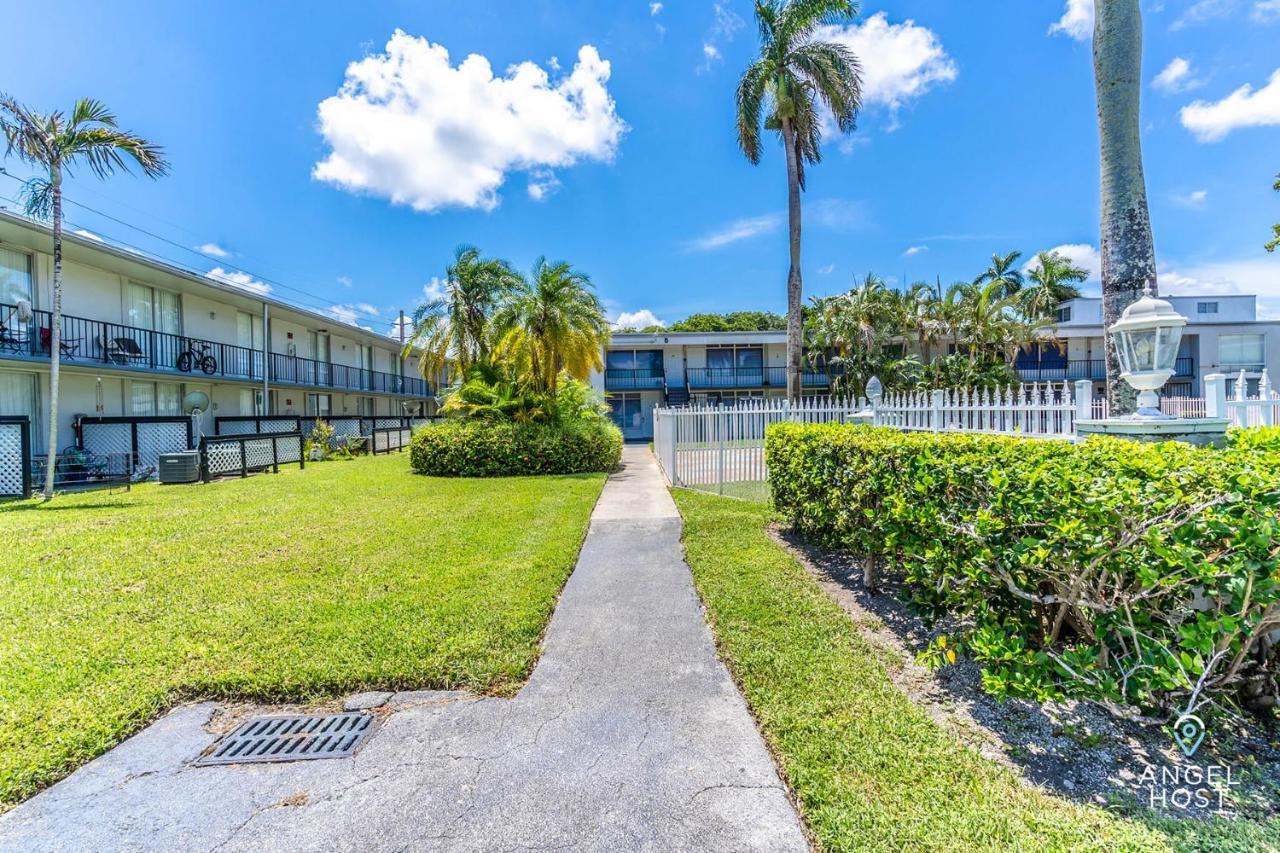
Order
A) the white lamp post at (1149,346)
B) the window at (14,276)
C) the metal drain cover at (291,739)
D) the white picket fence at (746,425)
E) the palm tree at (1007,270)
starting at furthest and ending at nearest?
the palm tree at (1007,270) < the window at (14,276) < the white picket fence at (746,425) < the white lamp post at (1149,346) < the metal drain cover at (291,739)

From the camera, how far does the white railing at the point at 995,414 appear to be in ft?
18.6

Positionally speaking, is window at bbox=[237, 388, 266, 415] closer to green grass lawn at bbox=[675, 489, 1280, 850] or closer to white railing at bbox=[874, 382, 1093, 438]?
white railing at bbox=[874, 382, 1093, 438]

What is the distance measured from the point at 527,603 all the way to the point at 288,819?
2.34 meters

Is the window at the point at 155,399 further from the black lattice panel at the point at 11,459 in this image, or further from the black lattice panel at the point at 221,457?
the black lattice panel at the point at 11,459

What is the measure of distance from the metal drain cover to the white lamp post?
17.1 feet

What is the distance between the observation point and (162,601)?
4578 millimetres

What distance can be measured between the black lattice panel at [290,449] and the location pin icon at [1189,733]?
1890cm

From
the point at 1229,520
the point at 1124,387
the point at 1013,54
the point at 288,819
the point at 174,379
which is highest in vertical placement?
the point at 1013,54

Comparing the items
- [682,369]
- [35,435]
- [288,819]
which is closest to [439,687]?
[288,819]

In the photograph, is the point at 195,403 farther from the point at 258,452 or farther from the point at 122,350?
the point at 258,452

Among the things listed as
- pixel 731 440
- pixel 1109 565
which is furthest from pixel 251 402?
Result: pixel 1109 565

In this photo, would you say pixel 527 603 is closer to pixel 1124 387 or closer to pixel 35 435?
pixel 1124 387

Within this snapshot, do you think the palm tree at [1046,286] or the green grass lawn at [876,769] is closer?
the green grass lawn at [876,769]

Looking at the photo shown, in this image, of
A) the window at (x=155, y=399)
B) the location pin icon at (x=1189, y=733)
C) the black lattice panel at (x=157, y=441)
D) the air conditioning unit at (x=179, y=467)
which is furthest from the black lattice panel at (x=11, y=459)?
the location pin icon at (x=1189, y=733)
